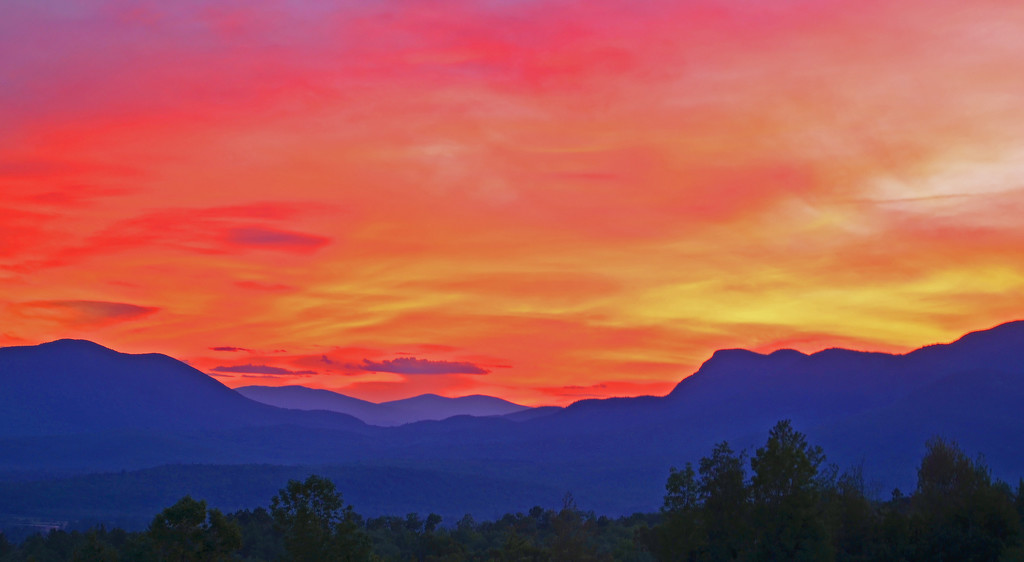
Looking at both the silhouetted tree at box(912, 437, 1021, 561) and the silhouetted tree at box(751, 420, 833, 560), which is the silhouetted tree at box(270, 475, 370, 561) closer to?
the silhouetted tree at box(751, 420, 833, 560)

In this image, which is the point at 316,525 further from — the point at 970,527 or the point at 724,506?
the point at 970,527

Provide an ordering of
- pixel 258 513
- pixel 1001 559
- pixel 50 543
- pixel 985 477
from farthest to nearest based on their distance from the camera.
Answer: pixel 258 513, pixel 50 543, pixel 985 477, pixel 1001 559

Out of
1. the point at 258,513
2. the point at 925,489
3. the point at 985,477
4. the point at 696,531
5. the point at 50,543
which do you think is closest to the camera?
the point at 696,531

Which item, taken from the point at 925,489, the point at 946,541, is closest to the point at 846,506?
the point at 946,541

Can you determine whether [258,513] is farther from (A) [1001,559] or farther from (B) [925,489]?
(A) [1001,559]

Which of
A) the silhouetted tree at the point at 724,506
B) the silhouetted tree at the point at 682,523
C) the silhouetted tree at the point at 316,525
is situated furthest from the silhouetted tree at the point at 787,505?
the silhouetted tree at the point at 316,525

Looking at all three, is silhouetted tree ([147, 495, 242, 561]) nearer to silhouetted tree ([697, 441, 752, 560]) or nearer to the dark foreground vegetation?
Result: the dark foreground vegetation

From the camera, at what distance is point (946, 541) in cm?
4209

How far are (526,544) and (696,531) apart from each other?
15.1 m

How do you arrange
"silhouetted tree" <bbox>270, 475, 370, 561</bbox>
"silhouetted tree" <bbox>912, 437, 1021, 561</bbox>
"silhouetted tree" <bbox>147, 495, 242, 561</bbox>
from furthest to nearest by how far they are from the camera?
"silhouetted tree" <bbox>912, 437, 1021, 561</bbox>, "silhouetted tree" <bbox>147, 495, 242, 561</bbox>, "silhouetted tree" <bbox>270, 475, 370, 561</bbox>

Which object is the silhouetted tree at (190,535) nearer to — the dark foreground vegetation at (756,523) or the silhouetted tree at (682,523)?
the dark foreground vegetation at (756,523)

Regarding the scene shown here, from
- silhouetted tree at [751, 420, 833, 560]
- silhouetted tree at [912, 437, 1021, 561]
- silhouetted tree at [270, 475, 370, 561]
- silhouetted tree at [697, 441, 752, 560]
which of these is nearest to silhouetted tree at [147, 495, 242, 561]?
silhouetted tree at [270, 475, 370, 561]

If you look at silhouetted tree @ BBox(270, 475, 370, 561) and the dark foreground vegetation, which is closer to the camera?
silhouetted tree @ BBox(270, 475, 370, 561)

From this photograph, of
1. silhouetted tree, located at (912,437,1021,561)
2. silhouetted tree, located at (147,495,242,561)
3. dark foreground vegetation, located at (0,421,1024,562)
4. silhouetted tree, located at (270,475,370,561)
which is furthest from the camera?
silhouetted tree, located at (912,437,1021,561)
